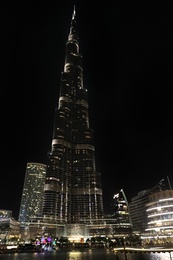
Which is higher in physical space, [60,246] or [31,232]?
[31,232]

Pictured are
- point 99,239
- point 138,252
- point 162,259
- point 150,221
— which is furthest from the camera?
point 99,239

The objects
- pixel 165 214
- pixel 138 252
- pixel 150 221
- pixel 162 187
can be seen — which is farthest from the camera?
pixel 162 187

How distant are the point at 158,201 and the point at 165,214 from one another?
9.18 meters

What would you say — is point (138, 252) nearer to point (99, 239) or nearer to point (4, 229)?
point (99, 239)

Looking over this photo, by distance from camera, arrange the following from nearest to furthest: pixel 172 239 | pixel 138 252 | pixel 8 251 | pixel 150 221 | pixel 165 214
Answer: pixel 138 252
pixel 8 251
pixel 172 239
pixel 165 214
pixel 150 221

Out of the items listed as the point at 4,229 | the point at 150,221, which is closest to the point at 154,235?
the point at 150,221

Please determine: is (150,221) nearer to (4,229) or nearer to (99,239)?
(99,239)

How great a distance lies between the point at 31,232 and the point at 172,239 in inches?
5409

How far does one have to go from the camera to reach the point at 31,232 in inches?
7825

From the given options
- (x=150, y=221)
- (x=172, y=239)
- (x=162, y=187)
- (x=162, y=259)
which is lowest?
(x=162, y=259)

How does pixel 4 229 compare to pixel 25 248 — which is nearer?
pixel 25 248

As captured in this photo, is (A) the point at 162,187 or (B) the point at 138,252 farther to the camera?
(A) the point at 162,187

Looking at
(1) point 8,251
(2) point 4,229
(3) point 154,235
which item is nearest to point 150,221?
(3) point 154,235

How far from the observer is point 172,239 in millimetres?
107250
